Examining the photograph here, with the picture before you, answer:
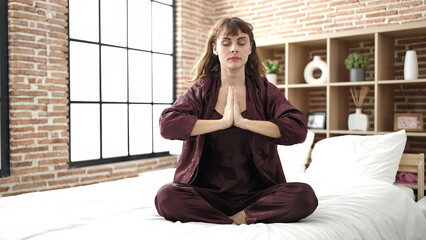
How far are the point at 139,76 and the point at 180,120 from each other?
2.72 meters

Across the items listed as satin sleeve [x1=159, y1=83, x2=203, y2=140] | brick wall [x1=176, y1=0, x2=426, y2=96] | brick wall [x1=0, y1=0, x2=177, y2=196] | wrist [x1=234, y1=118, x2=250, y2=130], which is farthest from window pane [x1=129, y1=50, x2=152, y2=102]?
wrist [x1=234, y1=118, x2=250, y2=130]

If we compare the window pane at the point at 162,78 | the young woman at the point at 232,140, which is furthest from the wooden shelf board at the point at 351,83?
the window pane at the point at 162,78

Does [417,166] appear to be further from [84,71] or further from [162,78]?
[84,71]

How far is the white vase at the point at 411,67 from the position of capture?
3.59m

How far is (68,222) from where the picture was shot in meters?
1.85

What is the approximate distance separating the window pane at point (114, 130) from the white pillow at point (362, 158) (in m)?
1.98

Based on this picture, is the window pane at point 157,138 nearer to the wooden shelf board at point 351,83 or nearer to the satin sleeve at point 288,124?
the wooden shelf board at point 351,83

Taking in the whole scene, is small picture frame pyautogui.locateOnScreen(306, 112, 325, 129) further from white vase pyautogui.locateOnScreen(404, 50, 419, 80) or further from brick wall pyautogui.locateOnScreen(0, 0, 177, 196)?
brick wall pyautogui.locateOnScreen(0, 0, 177, 196)

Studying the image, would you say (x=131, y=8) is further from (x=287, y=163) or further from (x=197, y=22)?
(x=287, y=163)

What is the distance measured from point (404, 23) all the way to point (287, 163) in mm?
1699

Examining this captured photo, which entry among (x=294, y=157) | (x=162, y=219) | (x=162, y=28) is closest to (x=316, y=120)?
(x=294, y=157)

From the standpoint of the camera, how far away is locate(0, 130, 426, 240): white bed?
5.44 feet

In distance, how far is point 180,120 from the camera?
1.95 m

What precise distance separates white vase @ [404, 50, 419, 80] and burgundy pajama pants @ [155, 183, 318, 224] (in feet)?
7.25
